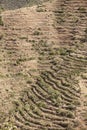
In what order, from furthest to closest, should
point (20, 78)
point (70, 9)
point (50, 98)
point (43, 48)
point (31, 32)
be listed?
point (70, 9)
point (31, 32)
point (43, 48)
point (20, 78)
point (50, 98)

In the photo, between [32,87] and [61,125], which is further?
[32,87]

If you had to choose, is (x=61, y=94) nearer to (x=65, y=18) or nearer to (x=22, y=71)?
(x=22, y=71)

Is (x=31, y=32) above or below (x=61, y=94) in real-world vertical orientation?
above

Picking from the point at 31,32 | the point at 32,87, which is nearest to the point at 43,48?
the point at 31,32

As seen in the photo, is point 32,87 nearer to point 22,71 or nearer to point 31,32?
point 22,71

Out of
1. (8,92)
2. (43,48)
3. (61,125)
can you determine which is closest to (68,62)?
(43,48)

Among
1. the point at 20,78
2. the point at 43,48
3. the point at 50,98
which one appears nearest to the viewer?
the point at 50,98
